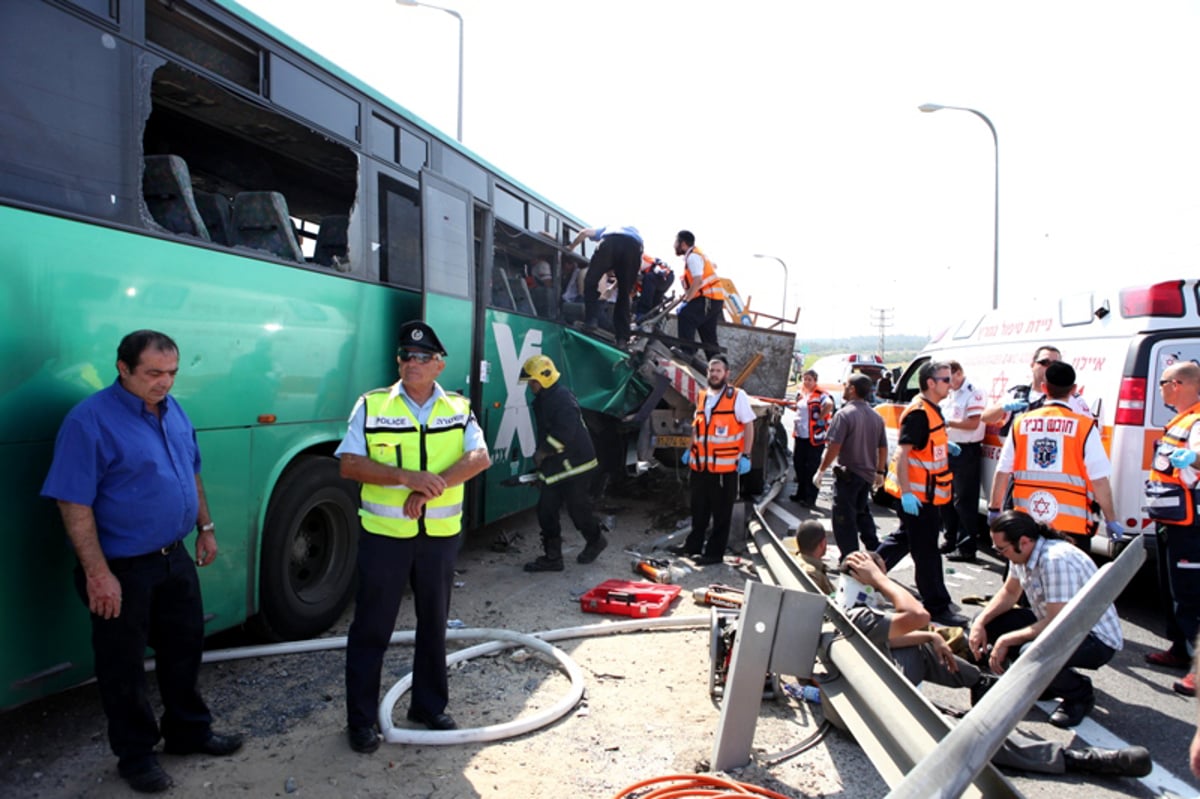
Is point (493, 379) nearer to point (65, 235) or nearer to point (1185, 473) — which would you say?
point (65, 235)

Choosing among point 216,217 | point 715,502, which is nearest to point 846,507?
point 715,502

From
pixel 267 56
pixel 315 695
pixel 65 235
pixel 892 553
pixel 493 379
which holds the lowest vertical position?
pixel 315 695

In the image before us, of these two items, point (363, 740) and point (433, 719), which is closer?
point (363, 740)

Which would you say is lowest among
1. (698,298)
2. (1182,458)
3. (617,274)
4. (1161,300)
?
(1182,458)

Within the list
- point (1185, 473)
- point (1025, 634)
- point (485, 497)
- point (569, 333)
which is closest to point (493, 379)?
point (485, 497)

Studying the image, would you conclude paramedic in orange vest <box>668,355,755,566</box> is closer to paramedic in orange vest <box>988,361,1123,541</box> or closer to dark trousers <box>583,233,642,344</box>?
dark trousers <box>583,233,642,344</box>

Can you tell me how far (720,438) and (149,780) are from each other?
4918mm

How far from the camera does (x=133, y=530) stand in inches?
118

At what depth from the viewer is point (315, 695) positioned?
398 centimetres

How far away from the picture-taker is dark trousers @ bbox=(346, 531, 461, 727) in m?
3.42

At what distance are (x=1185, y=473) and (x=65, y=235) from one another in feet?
19.2

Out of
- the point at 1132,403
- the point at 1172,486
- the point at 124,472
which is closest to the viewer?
the point at 124,472

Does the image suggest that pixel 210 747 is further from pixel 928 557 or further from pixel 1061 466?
pixel 1061 466

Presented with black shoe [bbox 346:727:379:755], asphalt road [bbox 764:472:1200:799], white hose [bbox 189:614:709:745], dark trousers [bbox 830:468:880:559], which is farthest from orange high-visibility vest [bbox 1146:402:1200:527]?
black shoe [bbox 346:727:379:755]
